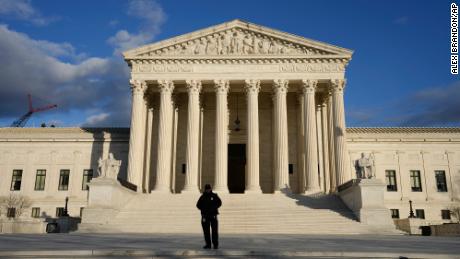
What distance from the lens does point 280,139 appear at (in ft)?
127

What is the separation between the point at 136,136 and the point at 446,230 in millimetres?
26762

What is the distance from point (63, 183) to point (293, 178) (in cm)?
2648

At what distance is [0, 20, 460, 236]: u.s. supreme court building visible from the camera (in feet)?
98.3

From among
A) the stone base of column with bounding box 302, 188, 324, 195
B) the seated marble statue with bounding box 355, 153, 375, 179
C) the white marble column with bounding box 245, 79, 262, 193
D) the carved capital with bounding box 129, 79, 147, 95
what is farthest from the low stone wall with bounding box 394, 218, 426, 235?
the carved capital with bounding box 129, 79, 147, 95

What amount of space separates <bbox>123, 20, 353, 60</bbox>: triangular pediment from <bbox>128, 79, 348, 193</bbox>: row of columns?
9.43 feet

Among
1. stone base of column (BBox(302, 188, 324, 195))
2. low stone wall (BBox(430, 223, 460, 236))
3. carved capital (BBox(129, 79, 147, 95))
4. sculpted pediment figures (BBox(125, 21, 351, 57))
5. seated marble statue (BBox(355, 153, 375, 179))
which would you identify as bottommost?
low stone wall (BBox(430, 223, 460, 236))

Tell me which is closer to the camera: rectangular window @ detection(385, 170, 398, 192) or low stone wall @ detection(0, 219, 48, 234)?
low stone wall @ detection(0, 219, 48, 234)

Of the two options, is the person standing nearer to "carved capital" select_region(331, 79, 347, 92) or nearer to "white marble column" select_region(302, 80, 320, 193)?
"white marble column" select_region(302, 80, 320, 193)

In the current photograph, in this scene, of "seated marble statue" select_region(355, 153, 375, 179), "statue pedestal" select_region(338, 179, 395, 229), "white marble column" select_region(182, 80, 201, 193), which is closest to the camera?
"statue pedestal" select_region(338, 179, 395, 229)

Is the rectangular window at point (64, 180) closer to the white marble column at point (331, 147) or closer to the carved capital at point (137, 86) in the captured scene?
the carved capital at point (137, 86)

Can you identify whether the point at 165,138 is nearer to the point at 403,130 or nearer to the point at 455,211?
the point at 403,130

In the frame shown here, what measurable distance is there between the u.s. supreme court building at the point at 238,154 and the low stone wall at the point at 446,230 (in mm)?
1908

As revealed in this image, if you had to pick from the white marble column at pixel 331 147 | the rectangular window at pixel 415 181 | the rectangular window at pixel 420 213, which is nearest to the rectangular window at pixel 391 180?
the rectangular window at pixel 415 181

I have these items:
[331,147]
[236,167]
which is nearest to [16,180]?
[236,167]
